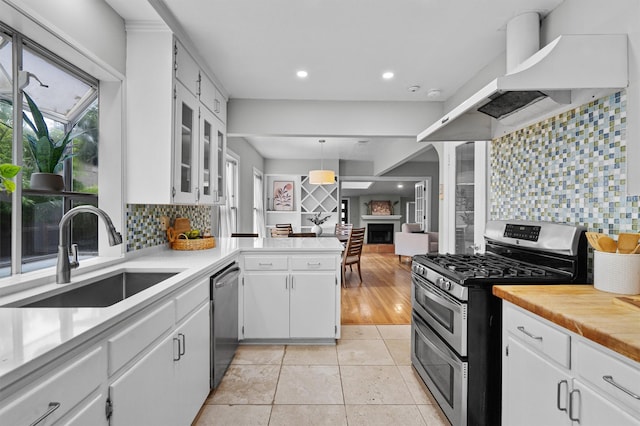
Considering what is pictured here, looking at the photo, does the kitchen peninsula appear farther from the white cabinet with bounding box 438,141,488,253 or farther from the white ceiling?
the white cabinet with bounding box 438,141,488,253

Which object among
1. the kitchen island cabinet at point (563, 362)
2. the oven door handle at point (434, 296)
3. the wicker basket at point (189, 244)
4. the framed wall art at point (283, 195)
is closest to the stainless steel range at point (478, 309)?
the oven door handle at point (434, 296)

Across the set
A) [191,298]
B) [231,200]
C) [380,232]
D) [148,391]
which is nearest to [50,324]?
[148,391]

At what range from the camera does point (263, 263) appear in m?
→ 2.86

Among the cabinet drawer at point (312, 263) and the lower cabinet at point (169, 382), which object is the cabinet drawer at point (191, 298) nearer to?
the lower cabinet at point (169, 382)

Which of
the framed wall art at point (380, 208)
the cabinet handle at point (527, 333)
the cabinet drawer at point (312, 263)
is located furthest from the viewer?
the framed wall art at point (380, 208)

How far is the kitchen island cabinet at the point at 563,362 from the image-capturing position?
38.4 inches

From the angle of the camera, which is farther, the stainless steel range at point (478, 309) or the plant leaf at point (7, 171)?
the stainless steel range at point (478, 309)

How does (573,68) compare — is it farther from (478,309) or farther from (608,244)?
(478,309)

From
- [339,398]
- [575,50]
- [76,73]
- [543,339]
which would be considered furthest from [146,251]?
[575,50]

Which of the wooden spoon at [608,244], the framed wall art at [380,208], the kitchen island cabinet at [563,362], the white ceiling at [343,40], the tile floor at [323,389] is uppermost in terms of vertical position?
the white ceiling at [343,40]

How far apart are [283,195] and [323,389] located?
20.2ft

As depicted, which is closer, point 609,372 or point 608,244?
point 609,372

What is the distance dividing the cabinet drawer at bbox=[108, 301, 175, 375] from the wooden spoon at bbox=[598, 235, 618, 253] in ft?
6.40

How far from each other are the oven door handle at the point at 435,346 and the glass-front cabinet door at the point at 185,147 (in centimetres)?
187
